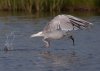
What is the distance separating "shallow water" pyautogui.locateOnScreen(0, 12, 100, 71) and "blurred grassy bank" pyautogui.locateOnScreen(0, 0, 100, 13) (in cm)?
818

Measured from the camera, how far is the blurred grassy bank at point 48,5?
27062 millimetres

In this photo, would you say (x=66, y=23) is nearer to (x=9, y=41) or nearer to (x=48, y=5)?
(x=9, y=41)

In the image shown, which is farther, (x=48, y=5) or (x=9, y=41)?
(x=48, y=5)

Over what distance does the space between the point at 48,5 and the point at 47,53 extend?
14879 mm

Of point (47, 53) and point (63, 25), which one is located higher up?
point (63, 25)

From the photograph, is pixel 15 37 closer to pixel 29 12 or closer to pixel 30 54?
pixel 30 54

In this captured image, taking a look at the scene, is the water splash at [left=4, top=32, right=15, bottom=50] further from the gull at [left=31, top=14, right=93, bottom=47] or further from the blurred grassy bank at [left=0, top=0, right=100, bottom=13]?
the blurred grassy bank at [left=0, top=0, right=100, bottom=13]

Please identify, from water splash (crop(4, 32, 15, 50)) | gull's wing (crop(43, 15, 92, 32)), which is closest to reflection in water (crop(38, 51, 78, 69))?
gull's wing (crop(43, 15, 92, 32))

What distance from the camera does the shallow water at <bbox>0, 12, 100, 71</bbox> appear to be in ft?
35.8

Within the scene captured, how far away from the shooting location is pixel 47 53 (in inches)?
513

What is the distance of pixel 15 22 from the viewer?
21.1m

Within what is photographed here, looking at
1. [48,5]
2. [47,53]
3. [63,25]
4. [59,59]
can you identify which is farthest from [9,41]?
[48,5]

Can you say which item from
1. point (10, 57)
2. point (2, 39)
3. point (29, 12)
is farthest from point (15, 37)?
point (29, 12)

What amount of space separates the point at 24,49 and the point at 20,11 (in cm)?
1394
